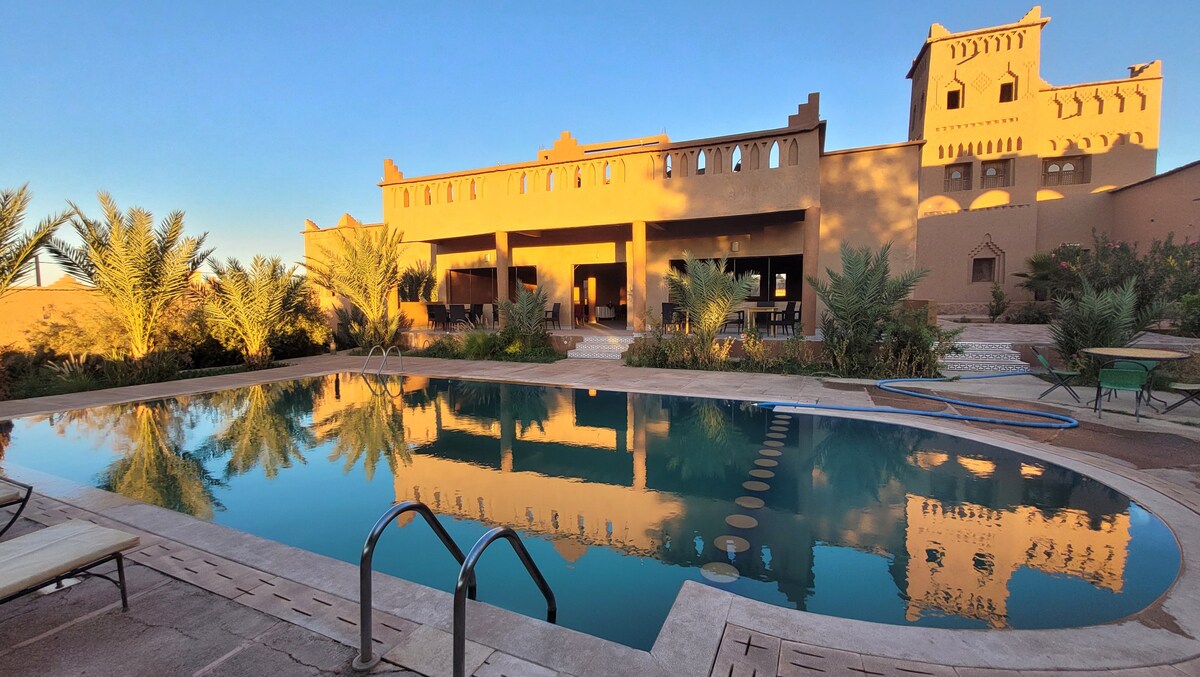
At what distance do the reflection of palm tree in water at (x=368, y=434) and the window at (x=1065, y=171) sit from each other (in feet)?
89.9

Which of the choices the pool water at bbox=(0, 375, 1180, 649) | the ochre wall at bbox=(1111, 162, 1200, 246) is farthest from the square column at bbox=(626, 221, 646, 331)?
the ochre wall at bbox=(1111, 162, 1200, 246)

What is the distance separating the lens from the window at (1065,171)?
21.0 m

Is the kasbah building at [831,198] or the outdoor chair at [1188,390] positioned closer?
the outdoor chair at [1188,390]

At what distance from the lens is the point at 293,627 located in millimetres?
2443

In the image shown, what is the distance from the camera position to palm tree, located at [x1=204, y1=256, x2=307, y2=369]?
12.2 meters

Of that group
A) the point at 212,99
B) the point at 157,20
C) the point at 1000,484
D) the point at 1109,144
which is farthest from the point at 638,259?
the point at 1109,144

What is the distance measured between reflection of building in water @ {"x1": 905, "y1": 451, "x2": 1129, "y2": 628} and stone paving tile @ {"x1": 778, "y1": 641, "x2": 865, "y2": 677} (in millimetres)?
866

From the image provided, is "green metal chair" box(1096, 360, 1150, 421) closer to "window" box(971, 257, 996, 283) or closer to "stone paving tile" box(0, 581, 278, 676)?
"stone paving tile" box(0, 581, 278, 676)

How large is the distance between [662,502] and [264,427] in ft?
20.1

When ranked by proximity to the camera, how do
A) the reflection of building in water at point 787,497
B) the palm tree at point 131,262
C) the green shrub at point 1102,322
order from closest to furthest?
the reflection of building in water at point 787,497 → the green shrub at point 1102,322 → the palm tree at point 131,262

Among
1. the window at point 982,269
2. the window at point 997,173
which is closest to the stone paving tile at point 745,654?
the window at point 982,269

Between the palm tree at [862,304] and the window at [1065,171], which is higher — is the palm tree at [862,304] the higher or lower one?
the lower one

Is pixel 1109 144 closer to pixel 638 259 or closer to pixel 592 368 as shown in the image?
pixel 638 259

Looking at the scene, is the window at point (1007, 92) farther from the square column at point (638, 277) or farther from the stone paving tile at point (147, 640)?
the stone paving tile at point (147, 640)
